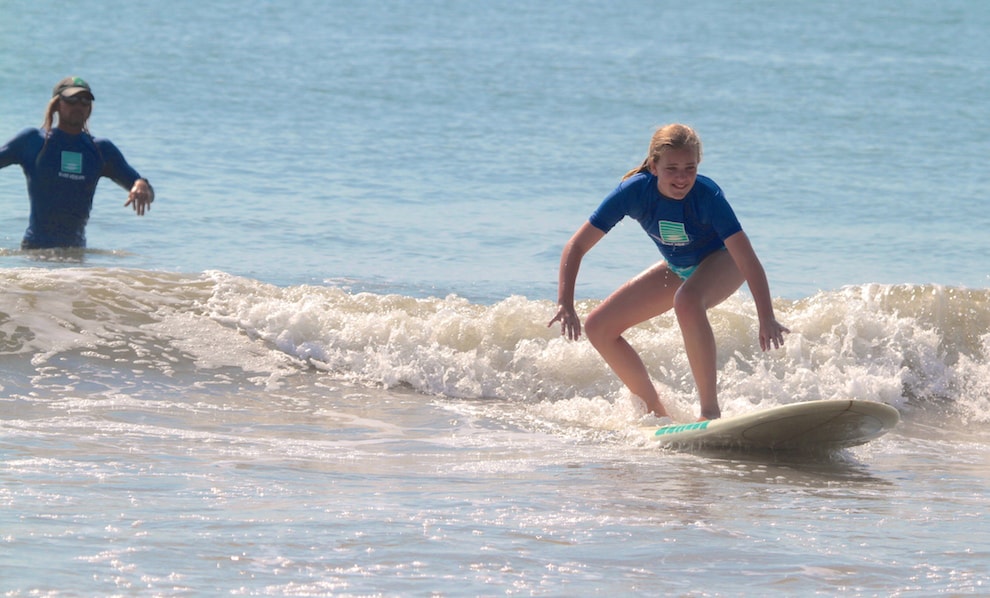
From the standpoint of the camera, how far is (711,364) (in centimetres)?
644

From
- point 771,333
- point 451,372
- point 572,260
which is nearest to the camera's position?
point 771,333

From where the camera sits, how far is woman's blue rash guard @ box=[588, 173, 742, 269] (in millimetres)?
6180

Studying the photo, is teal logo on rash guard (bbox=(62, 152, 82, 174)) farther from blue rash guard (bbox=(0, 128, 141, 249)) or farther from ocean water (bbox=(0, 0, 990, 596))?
ocean water (bbox=(0, 0, 990, 596))

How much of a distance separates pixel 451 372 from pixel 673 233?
92.4 inches

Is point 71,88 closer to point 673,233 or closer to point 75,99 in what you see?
point 75,99

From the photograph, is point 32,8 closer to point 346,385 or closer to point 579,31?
point 579,31

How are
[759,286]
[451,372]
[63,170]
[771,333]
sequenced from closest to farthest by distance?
1. [771,333]
2. [759,286]
3. [451,372]
4. [63,170]

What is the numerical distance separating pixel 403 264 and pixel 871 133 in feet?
42.1

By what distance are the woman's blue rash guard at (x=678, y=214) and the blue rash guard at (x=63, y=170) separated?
13.1ft

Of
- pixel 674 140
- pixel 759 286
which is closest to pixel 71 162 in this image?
pixel 674 140

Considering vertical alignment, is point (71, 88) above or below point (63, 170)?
above

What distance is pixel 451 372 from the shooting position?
27.1ft

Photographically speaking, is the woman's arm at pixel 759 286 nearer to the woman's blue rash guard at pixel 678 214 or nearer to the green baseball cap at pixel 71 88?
the woman's blue rash guard at pixel 678 214

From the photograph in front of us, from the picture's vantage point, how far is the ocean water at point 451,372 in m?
4.32
